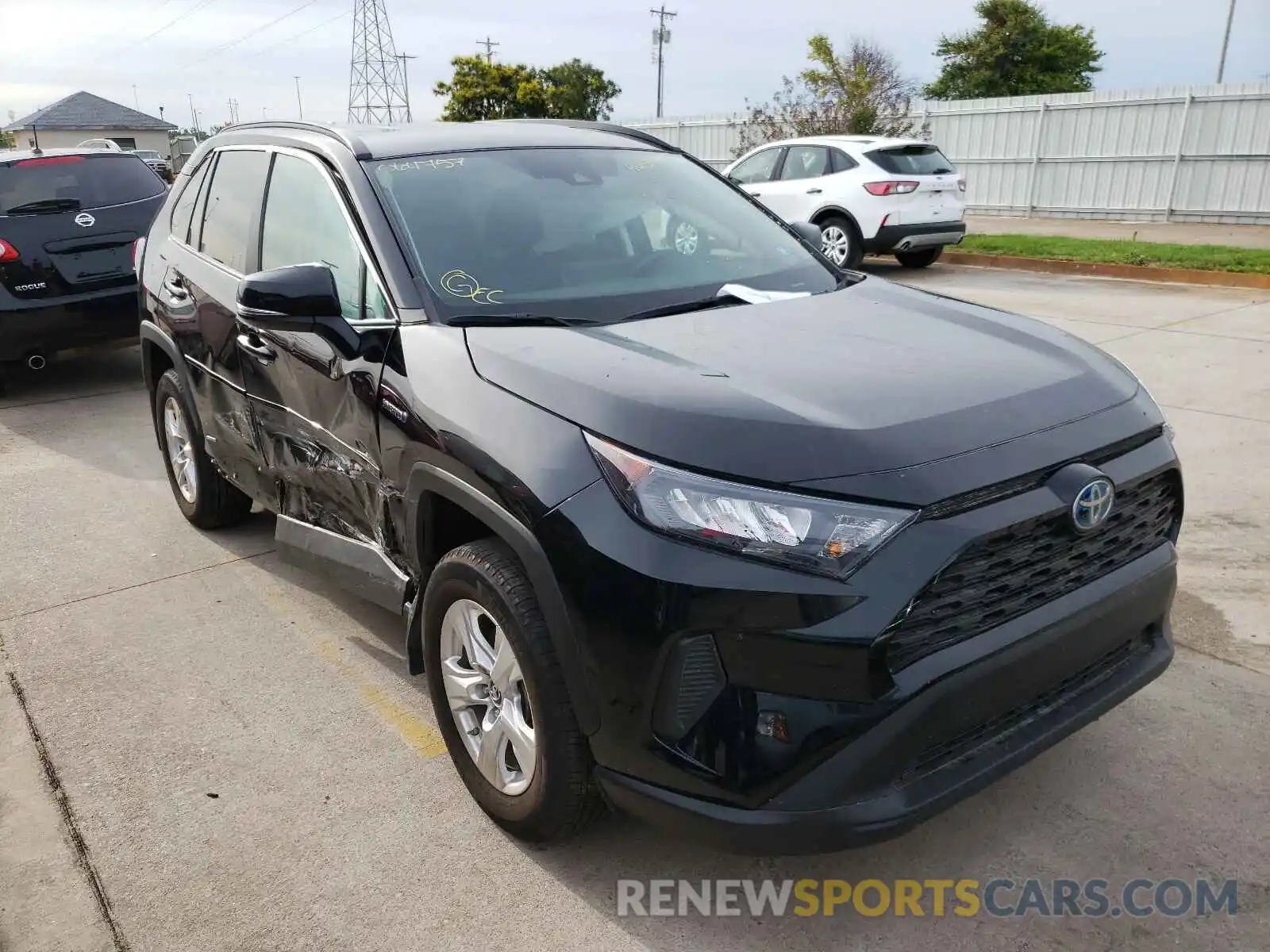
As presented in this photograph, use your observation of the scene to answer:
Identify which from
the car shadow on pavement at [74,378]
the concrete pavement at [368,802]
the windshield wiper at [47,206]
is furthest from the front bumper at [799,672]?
the car shadow on pavement at [74,378]

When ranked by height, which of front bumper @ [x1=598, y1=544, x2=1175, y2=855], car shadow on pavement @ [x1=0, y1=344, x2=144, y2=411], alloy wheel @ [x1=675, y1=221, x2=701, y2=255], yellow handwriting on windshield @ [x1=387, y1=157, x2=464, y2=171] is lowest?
car shadow on pavement @ [x1=0, y1=344, x2=144, y2=411]

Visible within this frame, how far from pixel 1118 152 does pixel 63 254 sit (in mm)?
17787

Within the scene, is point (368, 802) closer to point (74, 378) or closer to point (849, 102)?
point (74, 378)

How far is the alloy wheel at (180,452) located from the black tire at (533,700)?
2.63m

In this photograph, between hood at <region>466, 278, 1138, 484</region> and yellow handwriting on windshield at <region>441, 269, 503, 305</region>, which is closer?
hood at <region>466, 278, 1138, 484</region>

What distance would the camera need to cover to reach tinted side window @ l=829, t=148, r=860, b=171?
12.7 m

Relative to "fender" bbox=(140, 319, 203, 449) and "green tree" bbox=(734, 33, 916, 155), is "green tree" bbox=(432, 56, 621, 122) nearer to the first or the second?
"green tree" bbox=(734, 33, 916, 155)

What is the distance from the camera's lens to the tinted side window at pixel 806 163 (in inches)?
513

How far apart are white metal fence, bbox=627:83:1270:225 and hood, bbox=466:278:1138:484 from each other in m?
16.5

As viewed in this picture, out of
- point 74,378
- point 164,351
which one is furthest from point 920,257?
point 164,351

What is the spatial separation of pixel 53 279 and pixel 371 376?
19.2 ft

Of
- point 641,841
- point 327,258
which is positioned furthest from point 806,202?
point 641,841

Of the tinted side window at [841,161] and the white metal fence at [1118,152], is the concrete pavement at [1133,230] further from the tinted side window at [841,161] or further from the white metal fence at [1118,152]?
the tinted side window at [841,161]

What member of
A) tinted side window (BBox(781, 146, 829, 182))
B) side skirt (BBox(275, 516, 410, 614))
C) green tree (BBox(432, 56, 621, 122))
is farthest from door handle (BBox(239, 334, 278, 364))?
green tree (BBox(432, 56, 621, 122))
